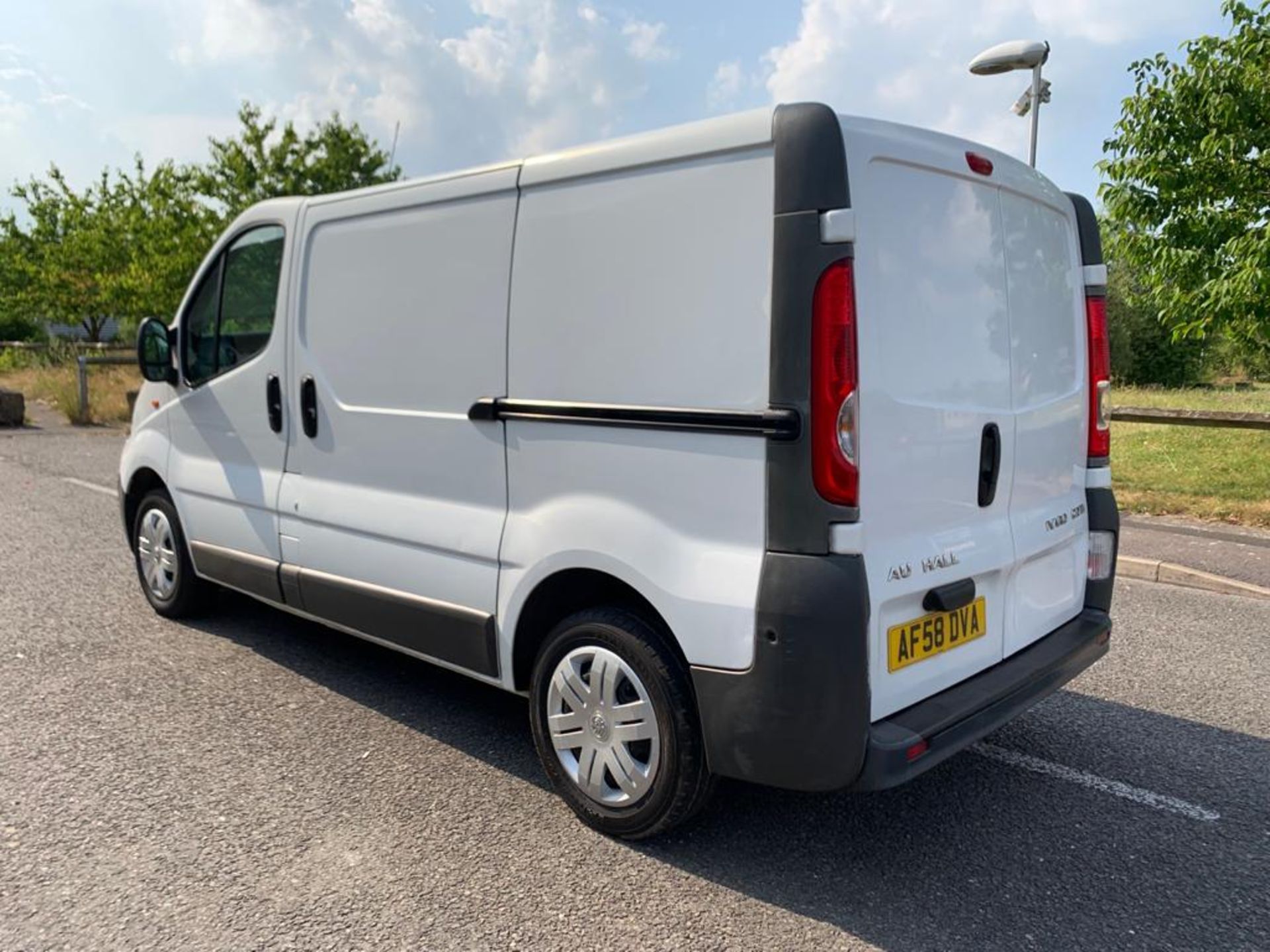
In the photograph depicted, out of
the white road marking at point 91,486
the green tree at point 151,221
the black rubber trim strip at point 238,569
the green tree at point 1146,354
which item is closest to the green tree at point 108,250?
the green tree at point 151,221

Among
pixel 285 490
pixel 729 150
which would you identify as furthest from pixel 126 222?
pixel 729 150

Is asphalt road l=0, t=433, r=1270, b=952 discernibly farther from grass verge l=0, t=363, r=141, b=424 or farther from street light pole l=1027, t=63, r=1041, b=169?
grass verge l=0, t=363, r=141, b=424

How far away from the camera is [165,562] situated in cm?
525

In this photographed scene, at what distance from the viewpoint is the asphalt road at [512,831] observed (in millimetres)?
2588

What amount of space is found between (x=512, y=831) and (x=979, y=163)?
256 centimetres

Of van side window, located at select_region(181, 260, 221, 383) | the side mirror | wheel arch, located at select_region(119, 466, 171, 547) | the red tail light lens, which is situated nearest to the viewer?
the red tail light lens

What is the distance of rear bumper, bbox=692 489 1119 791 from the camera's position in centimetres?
248

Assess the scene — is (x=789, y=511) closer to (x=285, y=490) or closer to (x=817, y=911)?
(x=817, y=911)

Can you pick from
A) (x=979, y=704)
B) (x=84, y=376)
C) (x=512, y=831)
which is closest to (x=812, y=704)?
(x=979, y=704)

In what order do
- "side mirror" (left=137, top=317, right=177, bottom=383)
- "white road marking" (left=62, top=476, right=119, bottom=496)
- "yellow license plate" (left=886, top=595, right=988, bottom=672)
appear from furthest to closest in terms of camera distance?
1. "white road marking" (left=62, top=476, right=119, bottom=496)
2. "side mirror" (left=137, top=317, right=177, bottom=383)
3. "yellow license plate" (left=886, top=595, right=988, bottom=672)

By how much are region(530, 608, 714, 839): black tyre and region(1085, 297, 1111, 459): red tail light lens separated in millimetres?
1921

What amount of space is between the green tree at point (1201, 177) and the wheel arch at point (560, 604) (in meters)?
7.79

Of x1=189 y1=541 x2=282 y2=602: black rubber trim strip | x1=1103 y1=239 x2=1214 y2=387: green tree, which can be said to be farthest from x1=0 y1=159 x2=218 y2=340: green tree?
x1=1103 y1=239 x2=1214 y2=387: green tree

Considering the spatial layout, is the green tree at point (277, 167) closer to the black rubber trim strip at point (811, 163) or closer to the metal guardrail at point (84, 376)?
the metal guardrail at point (84, 376)
